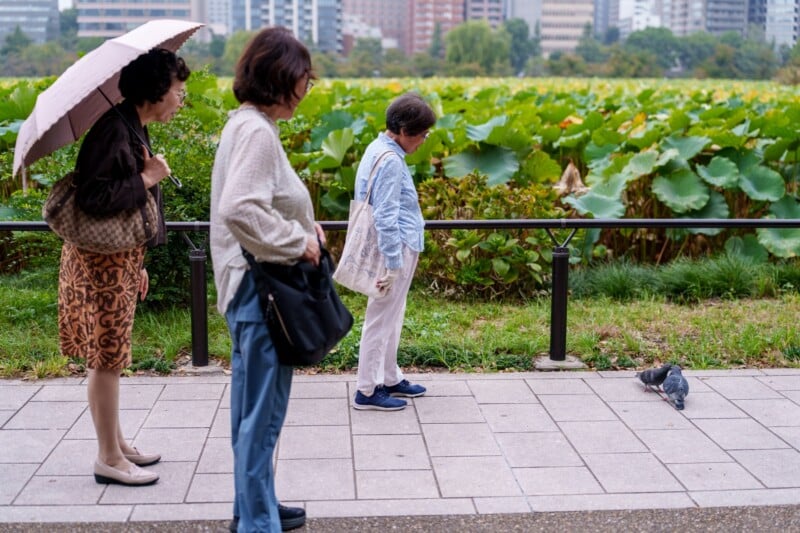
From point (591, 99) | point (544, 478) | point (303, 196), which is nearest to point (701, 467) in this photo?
point (544, 478)

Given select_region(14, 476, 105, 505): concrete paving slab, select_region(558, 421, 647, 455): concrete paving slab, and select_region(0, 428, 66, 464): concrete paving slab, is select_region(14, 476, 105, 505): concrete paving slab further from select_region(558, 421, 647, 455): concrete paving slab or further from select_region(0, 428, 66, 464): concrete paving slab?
select_region(558, 421, 647, 455): concrete paving slab

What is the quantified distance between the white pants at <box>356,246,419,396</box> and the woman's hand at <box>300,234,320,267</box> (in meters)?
1.52

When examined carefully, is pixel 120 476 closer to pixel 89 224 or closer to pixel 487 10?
pixel 89 224

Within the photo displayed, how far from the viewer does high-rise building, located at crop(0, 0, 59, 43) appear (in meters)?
50.8

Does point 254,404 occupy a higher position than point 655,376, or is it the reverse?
point 254,404

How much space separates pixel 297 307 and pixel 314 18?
142 meters

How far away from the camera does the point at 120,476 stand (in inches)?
148

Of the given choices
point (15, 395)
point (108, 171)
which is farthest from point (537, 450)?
point (15, 395)

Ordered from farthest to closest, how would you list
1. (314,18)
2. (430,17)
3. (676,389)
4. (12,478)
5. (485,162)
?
(430,17)
(314,18)
(485,162)
(676,389)
(12,478)

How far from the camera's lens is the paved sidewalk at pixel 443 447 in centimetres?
367

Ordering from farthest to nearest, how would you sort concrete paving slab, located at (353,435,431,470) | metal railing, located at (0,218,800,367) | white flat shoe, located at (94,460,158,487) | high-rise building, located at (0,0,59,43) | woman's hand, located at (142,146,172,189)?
high-rise building, located at (0,0,59,43) → metal railing, located at (0,218,800,367) → concrete paving slab, located at (353,435,431,470) → white flat shoe, located at (94,460,158,487) → woman's hand, located at (142,146,172,189)

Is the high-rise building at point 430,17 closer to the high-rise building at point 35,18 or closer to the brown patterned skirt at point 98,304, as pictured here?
the high-rise building at point 35,18

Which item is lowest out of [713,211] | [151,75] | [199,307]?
[199,307]

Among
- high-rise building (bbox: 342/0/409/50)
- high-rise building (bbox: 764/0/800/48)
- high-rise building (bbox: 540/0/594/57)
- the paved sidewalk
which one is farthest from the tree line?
high-rise building (bbox: 342/0/409/50)
